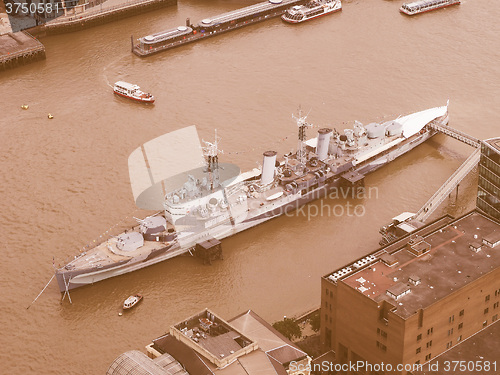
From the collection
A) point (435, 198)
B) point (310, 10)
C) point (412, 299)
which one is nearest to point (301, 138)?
point (435, 198)

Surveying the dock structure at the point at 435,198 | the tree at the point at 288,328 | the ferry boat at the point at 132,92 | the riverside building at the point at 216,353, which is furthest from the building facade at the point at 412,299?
the ferry boat at the point at 132,92

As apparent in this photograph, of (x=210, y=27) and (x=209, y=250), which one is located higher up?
(x=210, y=27)

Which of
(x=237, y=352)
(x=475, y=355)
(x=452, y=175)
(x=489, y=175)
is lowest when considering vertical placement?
(x=475, y=355)

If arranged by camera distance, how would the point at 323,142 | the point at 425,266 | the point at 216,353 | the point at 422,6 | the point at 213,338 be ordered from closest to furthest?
1. the point at 216,353
2. the point at 213,338
3. the point at 425,266
4. the point at 323,142
5. the point at 422,6

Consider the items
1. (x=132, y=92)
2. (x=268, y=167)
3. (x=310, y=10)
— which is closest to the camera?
(x=268, y=167)

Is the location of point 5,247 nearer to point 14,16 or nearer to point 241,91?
point 241,91

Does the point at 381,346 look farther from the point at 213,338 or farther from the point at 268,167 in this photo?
the point at 268,167
